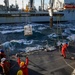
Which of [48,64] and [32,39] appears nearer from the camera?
[48,64]

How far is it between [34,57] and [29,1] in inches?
2612

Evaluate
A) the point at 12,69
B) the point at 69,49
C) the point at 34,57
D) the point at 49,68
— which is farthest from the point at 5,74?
the point at 69,49

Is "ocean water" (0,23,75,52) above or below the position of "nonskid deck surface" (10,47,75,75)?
below

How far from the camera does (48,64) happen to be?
61.8 feet

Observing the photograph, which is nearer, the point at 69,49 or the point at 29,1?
the point at 69,49

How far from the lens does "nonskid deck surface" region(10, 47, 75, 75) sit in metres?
16.9

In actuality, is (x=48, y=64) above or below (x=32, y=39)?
above

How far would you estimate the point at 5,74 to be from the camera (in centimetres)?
1496

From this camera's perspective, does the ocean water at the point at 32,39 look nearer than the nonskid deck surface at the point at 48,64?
No

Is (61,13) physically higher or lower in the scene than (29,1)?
lower

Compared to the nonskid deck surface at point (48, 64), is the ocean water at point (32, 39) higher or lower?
lower

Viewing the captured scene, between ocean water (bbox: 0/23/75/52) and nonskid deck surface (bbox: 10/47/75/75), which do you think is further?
ocean water (bbox: 0/23/75/52)

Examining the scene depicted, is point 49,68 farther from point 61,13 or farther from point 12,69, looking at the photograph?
point 61,13

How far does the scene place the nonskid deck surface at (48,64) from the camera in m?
16.9
